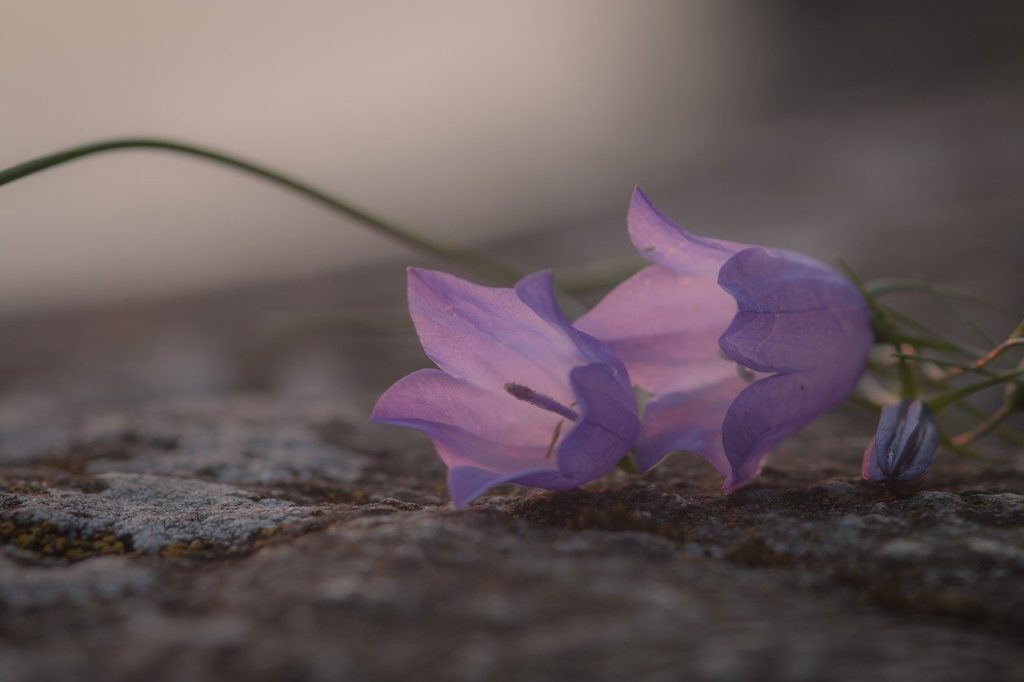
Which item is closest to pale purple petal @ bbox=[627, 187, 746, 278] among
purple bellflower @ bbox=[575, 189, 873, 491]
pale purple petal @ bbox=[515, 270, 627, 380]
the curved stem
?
purple bellflower @ bbox=[575, 189, 873, 491]

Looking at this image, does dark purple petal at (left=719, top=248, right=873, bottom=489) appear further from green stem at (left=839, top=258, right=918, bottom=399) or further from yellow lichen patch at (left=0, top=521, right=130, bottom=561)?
yellow lichen patch at (left=0, top=521, right=130, bottom=561)

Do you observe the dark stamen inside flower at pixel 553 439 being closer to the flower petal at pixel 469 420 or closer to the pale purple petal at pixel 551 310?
the flower petal at pixel 469 420

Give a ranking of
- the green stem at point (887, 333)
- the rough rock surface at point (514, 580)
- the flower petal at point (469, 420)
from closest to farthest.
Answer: the rough rock surface at point (514, 580)
the flower petal at point (469, 420)
the green stem at point (887, 333)

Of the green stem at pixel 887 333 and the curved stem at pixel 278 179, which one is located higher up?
the curved stem at pixel 278 179

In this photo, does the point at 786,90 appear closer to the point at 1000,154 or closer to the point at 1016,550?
the point at 1000,154

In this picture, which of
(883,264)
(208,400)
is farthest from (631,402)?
(883,264)

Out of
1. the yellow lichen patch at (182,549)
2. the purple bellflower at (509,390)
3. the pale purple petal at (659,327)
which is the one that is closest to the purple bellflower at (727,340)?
the pale purple petal at (659,327)
